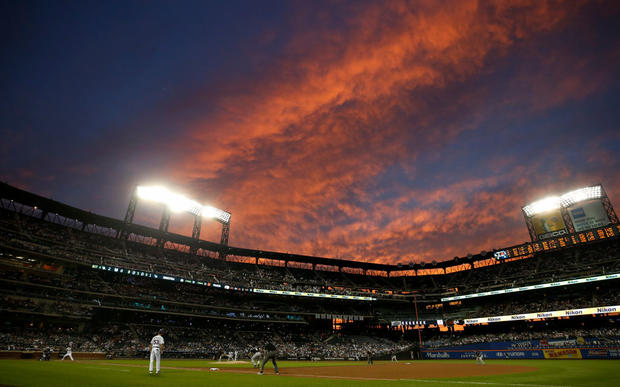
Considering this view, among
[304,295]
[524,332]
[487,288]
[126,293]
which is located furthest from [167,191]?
[524,332]

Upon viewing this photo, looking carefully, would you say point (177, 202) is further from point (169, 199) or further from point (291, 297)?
point (291, 297)

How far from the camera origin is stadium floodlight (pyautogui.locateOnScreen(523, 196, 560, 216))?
196 feet

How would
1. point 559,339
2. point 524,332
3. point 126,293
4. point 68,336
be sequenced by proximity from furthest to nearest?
point 524,332 → point 126,293 → point 559,339 → point 68,336

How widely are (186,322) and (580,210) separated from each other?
71.5 m

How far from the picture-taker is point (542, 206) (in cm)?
6150

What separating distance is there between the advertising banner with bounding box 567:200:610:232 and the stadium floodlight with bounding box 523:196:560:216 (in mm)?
2658

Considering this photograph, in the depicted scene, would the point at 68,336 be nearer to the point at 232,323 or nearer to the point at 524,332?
the point at 232,323

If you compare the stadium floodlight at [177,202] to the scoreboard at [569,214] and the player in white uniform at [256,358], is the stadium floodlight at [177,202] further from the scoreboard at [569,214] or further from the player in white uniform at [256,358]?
the scoreboard at [569,214]

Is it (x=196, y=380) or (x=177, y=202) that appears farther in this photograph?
(x=177, y=202)

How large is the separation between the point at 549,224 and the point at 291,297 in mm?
51843

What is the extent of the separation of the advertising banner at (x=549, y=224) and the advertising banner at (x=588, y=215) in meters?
1.94

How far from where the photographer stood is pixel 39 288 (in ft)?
132

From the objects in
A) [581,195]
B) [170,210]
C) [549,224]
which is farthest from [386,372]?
[549,224]

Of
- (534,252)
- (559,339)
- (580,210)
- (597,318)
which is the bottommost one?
(559,339)
